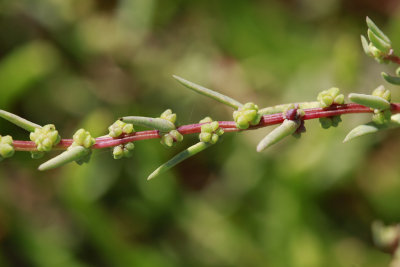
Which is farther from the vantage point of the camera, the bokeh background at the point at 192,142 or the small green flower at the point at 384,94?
the bokeh background at the point at 192,142

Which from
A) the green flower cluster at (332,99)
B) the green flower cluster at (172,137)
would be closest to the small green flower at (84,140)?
the green flower cluster at (172,137)

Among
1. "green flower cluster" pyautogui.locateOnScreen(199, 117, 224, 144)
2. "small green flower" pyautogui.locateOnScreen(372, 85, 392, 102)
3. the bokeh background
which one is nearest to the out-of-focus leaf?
the bokeh background

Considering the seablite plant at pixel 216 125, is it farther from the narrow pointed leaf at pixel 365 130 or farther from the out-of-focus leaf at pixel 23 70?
the out-of-focus leaf at pixel 23 70

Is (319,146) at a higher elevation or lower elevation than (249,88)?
lower

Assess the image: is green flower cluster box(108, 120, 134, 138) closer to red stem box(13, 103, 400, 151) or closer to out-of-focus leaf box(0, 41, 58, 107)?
red stem box(13, 103, 400, 151)

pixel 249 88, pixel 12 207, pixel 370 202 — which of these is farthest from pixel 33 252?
pixel 370 202

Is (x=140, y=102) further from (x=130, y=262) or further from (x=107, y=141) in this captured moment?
(x=107, y=141)
